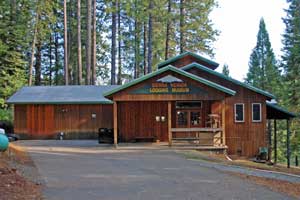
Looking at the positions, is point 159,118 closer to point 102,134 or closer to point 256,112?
point 102,134

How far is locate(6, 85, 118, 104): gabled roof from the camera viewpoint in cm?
2583

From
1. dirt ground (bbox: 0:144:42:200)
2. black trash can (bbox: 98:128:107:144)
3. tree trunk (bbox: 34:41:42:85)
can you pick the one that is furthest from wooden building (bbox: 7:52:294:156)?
tree trunk (bbox: 34:41:42:85)

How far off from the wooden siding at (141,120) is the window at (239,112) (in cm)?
411

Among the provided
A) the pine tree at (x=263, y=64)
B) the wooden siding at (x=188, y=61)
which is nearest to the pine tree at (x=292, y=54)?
the pine tree at (x=263, y=64)

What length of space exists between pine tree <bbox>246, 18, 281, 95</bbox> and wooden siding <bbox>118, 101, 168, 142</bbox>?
25.2 m

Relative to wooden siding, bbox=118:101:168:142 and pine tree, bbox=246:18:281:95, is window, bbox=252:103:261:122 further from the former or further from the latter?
pine tree, bbox=246:18:281:95

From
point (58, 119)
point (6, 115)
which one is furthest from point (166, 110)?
point (6, 115)

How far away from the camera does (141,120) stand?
24.4 meters

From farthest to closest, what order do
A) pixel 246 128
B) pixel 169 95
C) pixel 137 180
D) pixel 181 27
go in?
pixel 181 27 → pixel 246 128 → pixel 169 95 → pixel 137 180

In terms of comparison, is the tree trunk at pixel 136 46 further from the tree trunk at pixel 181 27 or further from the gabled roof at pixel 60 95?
the gabled roof at pixel 60 95

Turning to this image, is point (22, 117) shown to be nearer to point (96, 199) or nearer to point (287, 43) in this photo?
point (96, 199)

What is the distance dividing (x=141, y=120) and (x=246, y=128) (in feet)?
20.2

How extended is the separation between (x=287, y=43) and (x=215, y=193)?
3648 centimetres

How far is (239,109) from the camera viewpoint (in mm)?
23516
